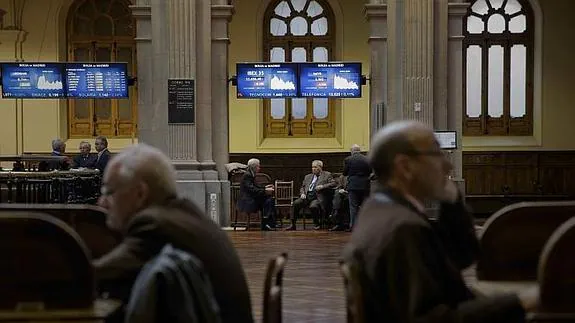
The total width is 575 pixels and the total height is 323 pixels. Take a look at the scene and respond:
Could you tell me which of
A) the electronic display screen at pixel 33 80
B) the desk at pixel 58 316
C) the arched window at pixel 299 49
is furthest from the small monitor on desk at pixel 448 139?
the desk at pixel 58 316

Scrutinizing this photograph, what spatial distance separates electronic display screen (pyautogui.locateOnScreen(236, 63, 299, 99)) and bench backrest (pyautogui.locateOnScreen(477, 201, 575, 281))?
10847 millimetres

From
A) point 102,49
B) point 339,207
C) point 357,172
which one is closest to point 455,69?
point 357,172

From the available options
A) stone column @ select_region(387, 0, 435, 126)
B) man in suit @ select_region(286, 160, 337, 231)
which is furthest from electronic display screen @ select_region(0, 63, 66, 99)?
stone column @ select_region(387, 0, 435, 126)

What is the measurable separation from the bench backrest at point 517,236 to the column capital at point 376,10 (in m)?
10.6

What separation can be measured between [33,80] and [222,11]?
3298 millimetres

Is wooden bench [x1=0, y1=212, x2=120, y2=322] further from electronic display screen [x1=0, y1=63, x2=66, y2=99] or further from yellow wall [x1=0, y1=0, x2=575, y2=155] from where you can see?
yellow wall [x1=0, y1=0, x2=575, y2=155]

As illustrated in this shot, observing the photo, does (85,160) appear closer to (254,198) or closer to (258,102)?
(254,198)

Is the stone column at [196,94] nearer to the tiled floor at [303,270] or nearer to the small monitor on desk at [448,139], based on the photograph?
the tiled floor at [303,270]

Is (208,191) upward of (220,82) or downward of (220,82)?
downward

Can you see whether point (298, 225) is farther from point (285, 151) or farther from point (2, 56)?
point (2, 56)

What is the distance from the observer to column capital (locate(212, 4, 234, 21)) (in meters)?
13.7

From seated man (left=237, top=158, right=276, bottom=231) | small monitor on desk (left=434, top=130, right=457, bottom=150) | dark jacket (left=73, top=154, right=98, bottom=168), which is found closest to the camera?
dark jacket (left=73, top=154, right=98, bottom=168)

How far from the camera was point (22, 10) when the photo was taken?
1805cm

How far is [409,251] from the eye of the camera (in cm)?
254
